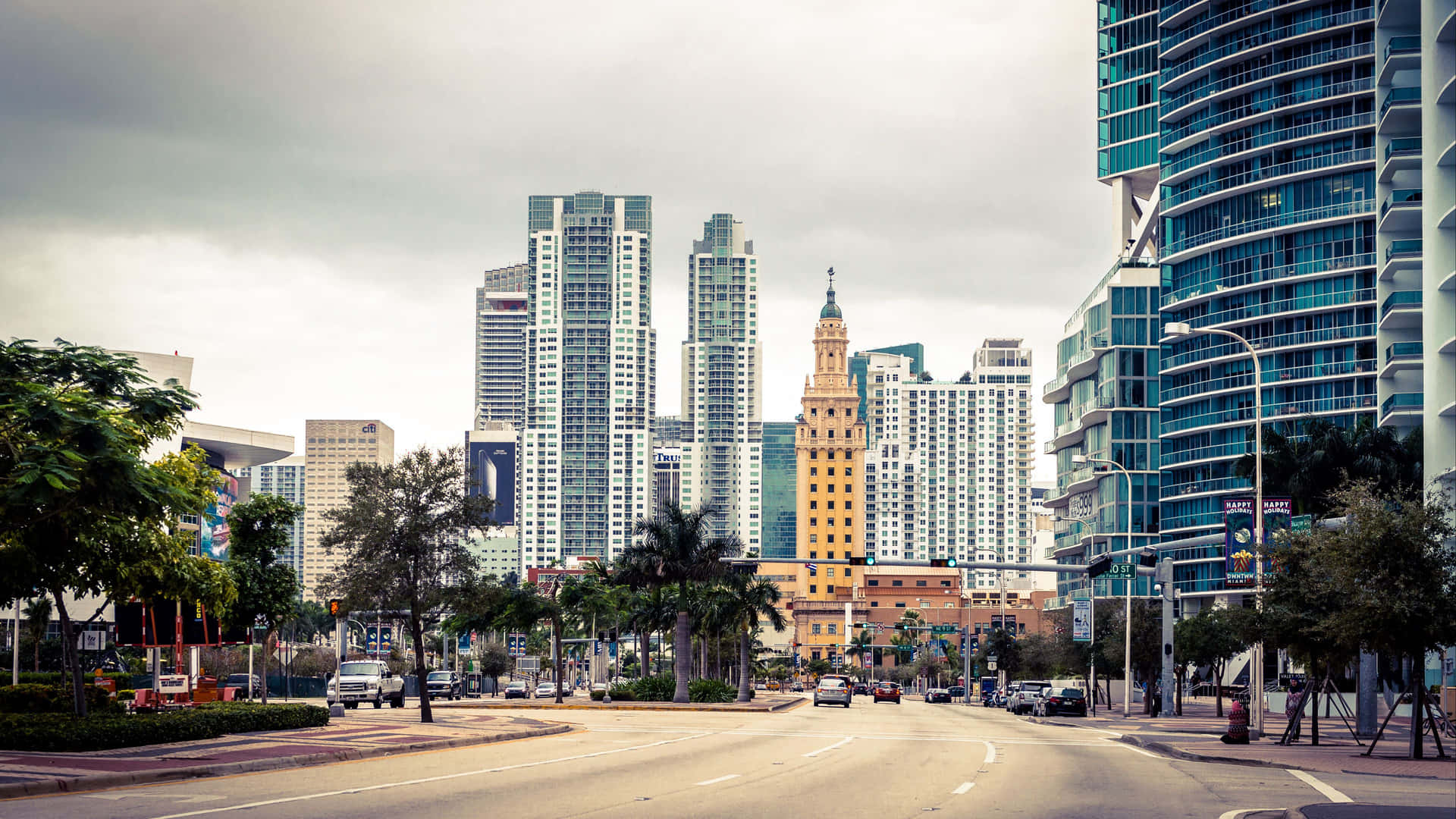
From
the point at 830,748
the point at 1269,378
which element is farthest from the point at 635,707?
the point at 1269,378

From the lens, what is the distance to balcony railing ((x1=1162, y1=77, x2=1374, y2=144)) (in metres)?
110

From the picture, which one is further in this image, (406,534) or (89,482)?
(406,534)

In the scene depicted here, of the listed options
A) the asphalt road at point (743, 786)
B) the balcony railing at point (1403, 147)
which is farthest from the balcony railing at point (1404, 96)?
the asphalt road at point (743, 786)

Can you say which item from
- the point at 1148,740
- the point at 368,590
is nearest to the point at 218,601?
the point at 368,590

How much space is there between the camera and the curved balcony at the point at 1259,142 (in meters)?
109

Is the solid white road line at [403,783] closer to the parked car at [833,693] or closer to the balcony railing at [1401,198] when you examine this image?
the parked car at [833,693]

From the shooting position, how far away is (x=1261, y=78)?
115m

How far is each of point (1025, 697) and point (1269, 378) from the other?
48.3 metres

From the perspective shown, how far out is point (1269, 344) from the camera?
371 feet

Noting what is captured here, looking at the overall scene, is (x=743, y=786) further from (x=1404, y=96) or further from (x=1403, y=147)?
(x=1403, y=147)

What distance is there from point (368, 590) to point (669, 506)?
31.1 metres

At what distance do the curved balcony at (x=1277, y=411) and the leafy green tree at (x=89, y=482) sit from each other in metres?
92.8

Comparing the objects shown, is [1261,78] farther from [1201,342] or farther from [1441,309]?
[1441,309]

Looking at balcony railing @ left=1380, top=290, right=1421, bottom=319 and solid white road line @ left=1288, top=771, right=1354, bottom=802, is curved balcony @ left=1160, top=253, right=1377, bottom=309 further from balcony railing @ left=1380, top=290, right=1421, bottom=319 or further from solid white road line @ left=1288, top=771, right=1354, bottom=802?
solid white road line @ left=1288, top=771, right=1354, bottom=802
